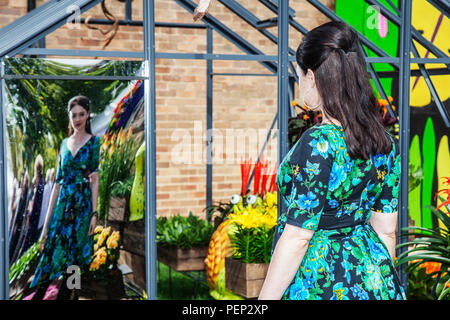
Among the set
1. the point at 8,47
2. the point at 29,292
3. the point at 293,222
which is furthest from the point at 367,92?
the point at 29,292

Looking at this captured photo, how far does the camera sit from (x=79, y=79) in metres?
2.38

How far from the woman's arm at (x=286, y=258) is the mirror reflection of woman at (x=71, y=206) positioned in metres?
1.29

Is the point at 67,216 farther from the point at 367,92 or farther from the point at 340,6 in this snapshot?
the point at 340,6

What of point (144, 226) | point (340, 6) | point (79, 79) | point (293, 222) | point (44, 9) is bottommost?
point (144, 226)

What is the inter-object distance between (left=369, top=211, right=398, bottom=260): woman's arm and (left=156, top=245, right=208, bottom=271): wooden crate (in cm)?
212

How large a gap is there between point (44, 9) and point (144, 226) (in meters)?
1.01

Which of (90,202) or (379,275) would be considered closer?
(379,275)

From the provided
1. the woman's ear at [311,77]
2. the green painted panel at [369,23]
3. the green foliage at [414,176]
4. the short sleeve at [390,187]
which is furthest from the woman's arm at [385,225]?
the green painted panel at [369,23]

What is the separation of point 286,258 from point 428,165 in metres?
3.69

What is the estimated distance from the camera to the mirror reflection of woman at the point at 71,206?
7.80 feet

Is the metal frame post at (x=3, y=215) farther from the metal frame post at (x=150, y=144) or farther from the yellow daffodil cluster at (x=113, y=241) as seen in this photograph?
the metal frame post at (x=150, y=144)

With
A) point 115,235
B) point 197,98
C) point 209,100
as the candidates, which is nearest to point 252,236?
point 115,235

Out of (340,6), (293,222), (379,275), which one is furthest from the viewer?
(340,6)

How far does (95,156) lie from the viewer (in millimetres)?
2416
